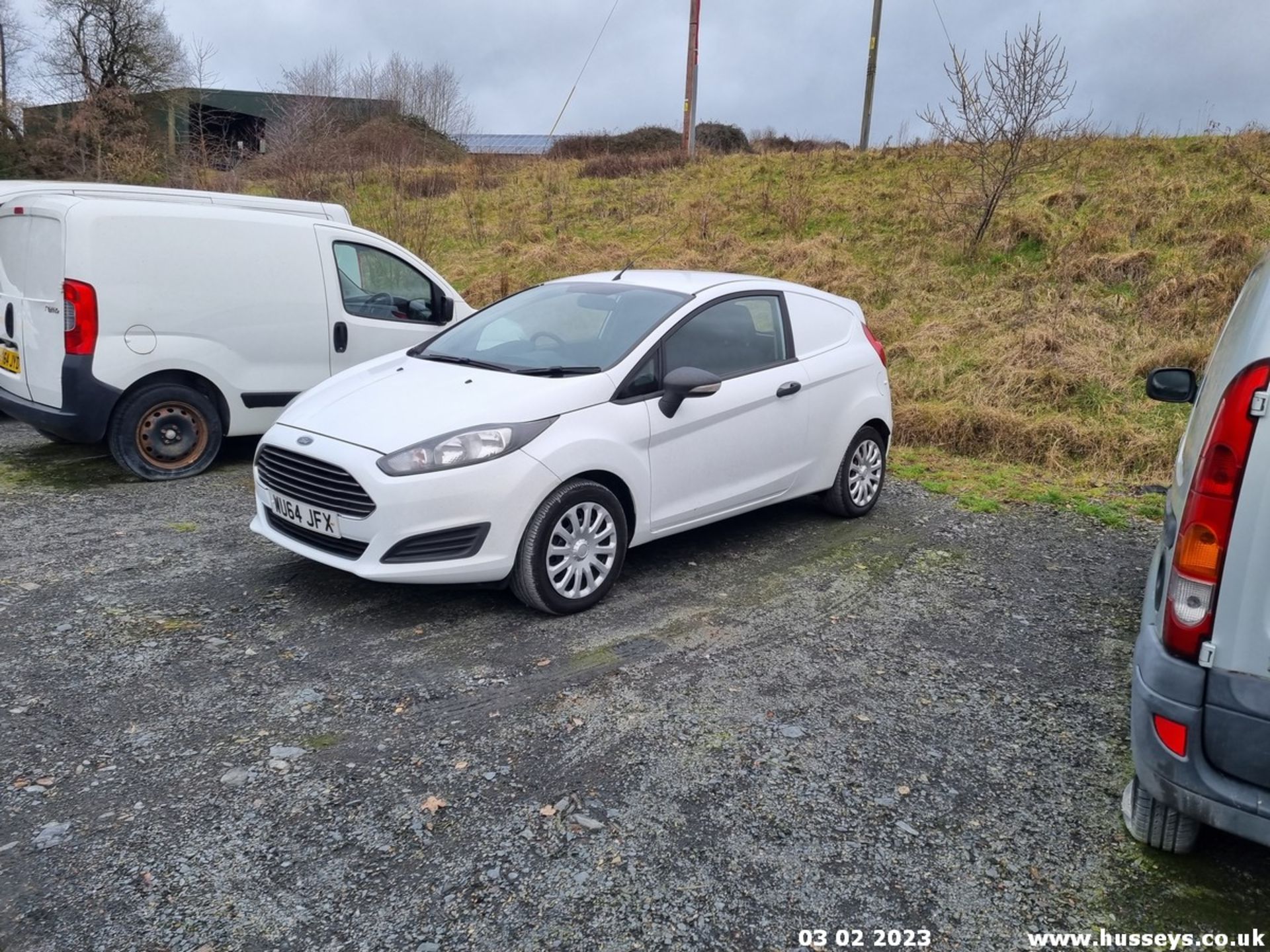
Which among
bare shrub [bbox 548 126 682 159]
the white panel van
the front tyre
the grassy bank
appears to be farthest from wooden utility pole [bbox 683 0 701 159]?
the front tyre

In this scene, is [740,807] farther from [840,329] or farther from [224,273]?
[224,273]

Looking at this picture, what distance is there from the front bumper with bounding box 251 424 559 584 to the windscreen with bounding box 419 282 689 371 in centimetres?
86

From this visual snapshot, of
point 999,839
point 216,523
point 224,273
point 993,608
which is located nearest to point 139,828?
point 999,839

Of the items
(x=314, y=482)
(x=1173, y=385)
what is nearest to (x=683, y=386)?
(x=314, y=482)

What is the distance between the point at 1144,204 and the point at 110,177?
20.9 meters

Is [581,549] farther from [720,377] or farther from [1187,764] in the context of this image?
[1187,764]

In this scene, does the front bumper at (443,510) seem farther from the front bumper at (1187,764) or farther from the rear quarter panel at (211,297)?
the rear quarter panel at (211,297)

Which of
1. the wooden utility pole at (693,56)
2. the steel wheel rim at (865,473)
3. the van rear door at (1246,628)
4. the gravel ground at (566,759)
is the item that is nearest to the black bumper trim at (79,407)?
the gravel ground at (566,759)

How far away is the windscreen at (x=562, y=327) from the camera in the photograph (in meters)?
5.10

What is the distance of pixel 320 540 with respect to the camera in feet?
15.0

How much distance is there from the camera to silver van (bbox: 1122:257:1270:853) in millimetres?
Answer: 2385

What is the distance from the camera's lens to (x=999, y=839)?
3.02 m

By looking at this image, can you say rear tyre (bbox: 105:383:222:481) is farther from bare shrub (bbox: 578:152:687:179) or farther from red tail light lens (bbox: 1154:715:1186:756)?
bare shrub (bbox: 578:152:687:179)
